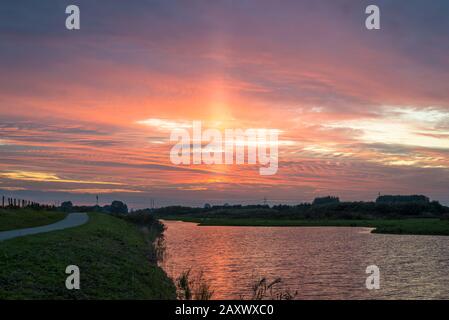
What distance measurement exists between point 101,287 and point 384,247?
51584mm

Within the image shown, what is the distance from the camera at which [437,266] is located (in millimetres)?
46875

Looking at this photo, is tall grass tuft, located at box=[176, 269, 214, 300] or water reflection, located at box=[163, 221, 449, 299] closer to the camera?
tall grass tuft, located at box=[176, 269, 214, 300]

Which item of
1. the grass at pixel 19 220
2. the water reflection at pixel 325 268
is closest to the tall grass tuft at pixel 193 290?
the water reflection at pixel 325 268

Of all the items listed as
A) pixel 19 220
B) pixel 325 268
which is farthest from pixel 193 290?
pixel 19 220

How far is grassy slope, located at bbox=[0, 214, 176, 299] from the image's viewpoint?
64.2ft

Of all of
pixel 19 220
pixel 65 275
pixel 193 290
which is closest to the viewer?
pixel 65 275

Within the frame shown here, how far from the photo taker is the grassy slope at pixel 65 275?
64.2 ft

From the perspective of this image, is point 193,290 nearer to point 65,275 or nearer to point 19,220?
point 65,275

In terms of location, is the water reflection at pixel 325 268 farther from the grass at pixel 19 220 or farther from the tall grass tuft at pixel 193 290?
the grass at pixel 19 220

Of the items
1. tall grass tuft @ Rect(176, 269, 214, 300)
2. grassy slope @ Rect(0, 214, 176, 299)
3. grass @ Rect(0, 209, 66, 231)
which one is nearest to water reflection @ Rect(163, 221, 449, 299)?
tall grass tuft @ Rect(176, 269, 214, 300)

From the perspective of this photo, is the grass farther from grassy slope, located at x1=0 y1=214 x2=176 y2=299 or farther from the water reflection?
the water reflection

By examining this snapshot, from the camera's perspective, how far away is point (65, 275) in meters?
22.3
